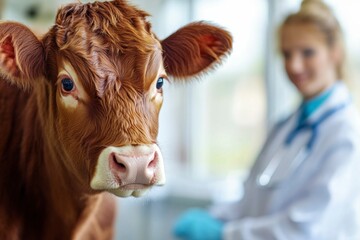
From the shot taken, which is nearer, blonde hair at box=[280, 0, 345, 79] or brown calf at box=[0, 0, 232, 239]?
brown calf at box=[0, 0, 232, 239]

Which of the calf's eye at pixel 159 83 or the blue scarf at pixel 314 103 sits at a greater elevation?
the calf's eye at pixel 159 83

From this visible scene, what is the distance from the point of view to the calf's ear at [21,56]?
1.99 ft

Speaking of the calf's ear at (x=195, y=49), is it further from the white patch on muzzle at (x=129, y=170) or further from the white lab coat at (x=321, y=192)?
the white lab coat at (x=321, y=192)

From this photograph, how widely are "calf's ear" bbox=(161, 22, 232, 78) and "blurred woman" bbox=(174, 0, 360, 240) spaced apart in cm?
61

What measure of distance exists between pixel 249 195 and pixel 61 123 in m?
0.92

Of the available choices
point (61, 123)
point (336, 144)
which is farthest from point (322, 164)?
point (61, 123)

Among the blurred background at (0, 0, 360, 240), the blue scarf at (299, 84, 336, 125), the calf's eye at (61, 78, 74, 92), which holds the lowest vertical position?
the blurred background at (0, 0, 360, 240)

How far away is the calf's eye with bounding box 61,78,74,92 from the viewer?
0.59 meters

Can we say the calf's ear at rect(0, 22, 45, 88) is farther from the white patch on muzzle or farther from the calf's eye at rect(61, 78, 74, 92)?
the white patch on muzzle

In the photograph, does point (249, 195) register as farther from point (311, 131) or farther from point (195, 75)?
point (195, 75)

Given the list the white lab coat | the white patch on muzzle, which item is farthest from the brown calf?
the white lab coat

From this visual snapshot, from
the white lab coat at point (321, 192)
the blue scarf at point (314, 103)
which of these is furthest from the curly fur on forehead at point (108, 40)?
the blue scarf at point (314, 103)

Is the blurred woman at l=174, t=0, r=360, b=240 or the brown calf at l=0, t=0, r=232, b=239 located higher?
the brown calf at l=0, t=0, r=232, b=239

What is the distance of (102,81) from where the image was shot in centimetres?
55
